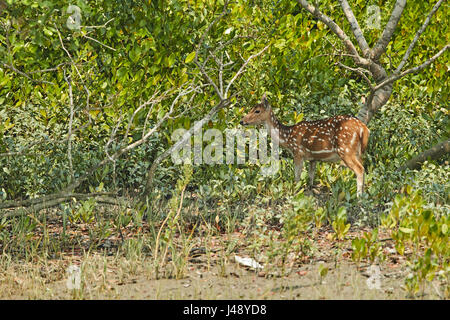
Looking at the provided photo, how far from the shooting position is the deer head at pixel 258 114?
8898 mm

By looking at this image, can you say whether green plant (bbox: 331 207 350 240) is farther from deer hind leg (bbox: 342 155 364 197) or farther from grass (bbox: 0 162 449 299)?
deer hind leg (bbox: 342 155 364 197)

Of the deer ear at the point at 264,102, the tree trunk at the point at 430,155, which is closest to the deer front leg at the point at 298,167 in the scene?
the deer ear at the point at 264,102

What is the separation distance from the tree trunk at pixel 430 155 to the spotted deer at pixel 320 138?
95 cm

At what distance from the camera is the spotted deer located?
8359mm

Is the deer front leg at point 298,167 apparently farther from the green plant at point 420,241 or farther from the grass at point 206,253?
the green plant at point 420,241

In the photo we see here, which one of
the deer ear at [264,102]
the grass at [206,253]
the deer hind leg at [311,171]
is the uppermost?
the deer ear at [264,102]

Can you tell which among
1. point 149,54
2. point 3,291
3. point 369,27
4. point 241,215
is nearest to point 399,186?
point 241,215

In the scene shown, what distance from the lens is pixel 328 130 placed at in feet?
28.0

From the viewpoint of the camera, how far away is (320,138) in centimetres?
857

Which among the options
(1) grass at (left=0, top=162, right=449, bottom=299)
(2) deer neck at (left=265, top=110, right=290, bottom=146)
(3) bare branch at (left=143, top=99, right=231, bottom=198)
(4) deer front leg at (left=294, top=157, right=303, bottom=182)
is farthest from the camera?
(2) deer neck at (left=265, top=110, right=290, bottom=146)

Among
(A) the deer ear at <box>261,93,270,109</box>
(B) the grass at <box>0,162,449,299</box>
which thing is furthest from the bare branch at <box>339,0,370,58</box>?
(B) the grass at <box>0,162,449,299</box>

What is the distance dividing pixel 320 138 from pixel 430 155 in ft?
5.16

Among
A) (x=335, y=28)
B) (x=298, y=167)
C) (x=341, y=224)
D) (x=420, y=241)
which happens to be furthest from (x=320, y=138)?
(x=420, y=241)

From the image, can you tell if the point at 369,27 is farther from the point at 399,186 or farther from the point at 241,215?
the point at 241,215
